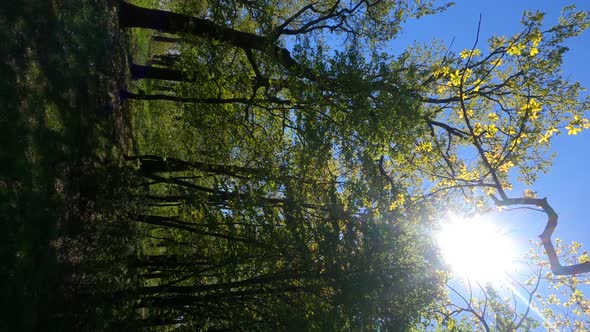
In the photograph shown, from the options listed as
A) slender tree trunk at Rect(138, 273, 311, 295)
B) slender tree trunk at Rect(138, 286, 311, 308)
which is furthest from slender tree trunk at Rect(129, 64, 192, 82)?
slender tree trunk at Rect(138, 286, 311, 308)

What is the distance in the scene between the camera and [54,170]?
10.7m

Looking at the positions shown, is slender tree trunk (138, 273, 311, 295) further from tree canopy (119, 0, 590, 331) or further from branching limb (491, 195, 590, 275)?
branching limb (491, 195, 590, 275)

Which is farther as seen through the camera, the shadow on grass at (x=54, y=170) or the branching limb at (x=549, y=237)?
the shadow on grass at (x=54, y=170)

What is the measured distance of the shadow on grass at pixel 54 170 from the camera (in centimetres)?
897

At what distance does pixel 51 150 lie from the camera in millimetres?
10594

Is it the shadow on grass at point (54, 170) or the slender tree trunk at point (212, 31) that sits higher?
the slender tree trunk at point (212, 31)

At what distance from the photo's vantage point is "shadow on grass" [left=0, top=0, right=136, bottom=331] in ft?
29.4

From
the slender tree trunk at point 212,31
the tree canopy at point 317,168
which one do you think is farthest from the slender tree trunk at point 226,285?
the slender tree trunk at point 212,31

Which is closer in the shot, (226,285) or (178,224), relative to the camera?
(226,285)

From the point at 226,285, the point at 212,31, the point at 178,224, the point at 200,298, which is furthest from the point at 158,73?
the point at 226,285

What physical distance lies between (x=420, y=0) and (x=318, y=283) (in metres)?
12.7

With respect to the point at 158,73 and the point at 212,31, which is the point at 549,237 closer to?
the point at 212,31

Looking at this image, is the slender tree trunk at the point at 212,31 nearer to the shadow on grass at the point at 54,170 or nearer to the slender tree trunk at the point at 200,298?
the shadow on grass at the point at 54,170

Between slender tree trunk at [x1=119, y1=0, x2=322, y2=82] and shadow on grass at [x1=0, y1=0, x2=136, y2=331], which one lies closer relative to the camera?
shadow on grass at [x1=0, y1=0, x2=136, y2=331]
